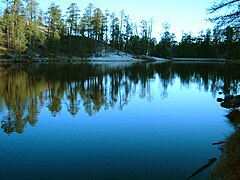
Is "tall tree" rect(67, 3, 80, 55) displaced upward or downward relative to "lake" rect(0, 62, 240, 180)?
upward

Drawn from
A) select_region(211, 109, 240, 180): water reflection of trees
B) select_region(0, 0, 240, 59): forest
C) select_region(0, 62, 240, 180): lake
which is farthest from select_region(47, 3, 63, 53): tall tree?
select_region(211, 109, 240, 180): water reflection of trees

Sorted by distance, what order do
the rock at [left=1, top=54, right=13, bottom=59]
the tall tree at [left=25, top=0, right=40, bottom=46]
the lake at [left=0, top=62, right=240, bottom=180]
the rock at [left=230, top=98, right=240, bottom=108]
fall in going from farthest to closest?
the tall tree at [left=25, top=0, right=40, bottom=46] → the rock at [left=1, top=54, right=13, bottom=59] → the rock at [left=230, top=98, right=240, bottom=108] → the lake at [left=0, top=62, right=240, bottom=180]

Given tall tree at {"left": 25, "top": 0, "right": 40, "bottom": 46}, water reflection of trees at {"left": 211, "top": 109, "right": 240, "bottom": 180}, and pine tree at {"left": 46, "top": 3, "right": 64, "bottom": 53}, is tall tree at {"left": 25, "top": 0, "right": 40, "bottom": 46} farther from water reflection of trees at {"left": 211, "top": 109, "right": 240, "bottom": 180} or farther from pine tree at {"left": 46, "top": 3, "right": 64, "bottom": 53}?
water reflection of trees at {"left": 211, "top": 109, "right": 240, "bottom": 180}

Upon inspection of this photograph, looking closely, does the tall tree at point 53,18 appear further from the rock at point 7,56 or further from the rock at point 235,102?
the rock at point 235,102

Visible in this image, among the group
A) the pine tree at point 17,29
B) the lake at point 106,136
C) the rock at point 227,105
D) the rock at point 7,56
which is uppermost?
the pine tree at point 17,29

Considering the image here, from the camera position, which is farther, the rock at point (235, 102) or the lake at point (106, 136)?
the rock at point (235, 102)

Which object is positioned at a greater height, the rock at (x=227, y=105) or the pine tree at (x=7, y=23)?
the pine tree at (x=7, y=23)

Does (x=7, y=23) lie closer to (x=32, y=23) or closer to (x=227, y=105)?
(x=32, y=23)

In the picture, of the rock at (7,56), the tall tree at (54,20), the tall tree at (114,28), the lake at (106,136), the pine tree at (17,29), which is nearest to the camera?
the lake at (106,136)

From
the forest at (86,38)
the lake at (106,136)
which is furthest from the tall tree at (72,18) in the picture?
the lake at (106,136)

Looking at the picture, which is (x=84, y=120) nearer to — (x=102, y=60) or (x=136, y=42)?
(x=102, y=60)

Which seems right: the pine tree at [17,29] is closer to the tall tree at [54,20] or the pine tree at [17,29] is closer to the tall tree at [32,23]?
the tall tree at [32,23]

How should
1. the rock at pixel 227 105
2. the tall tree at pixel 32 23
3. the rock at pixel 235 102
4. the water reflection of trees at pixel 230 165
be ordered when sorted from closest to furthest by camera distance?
the water reflection of trees at pixel 230 165 < the rock at pixel 235 102 < the rock at pixel 227 105 < the tall tree at pixel 32 23

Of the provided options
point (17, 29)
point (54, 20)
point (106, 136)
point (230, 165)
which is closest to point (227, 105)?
point (106, 136)
